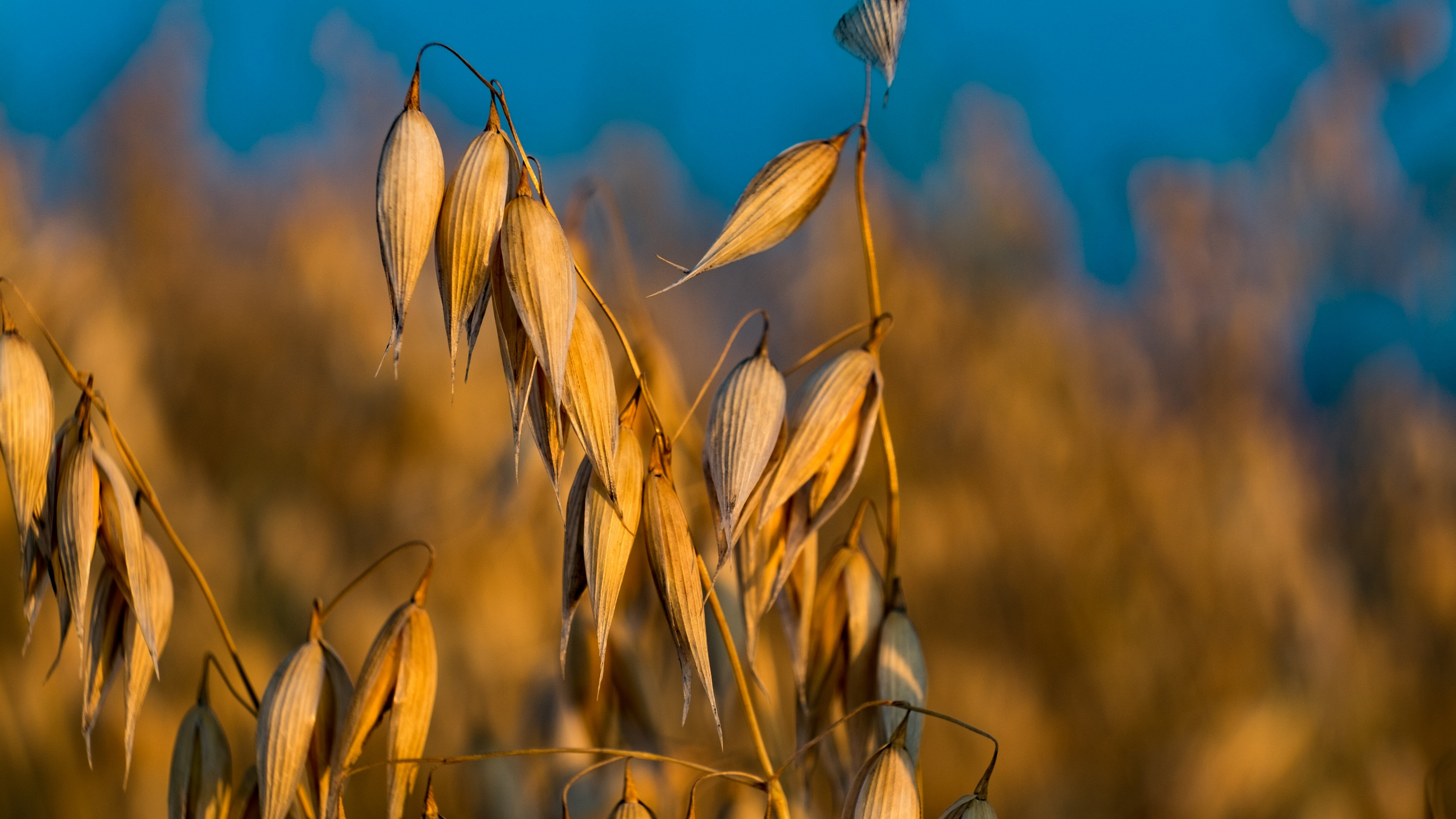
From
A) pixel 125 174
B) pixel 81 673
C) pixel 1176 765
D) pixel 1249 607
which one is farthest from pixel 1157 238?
pixel 125 174

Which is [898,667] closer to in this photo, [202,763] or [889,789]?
[889,789]

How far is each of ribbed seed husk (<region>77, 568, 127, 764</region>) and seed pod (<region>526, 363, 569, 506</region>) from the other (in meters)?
0.18

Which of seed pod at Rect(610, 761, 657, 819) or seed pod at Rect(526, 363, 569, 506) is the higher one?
seed pod at Rect(526, 363, 569, 506)

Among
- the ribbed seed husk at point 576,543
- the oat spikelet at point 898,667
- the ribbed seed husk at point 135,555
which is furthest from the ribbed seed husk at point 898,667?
the ribbed seed husk at point 135,555

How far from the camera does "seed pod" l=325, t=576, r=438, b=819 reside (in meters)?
0.28

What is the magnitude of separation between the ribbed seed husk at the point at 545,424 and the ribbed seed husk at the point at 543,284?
0.11 ft

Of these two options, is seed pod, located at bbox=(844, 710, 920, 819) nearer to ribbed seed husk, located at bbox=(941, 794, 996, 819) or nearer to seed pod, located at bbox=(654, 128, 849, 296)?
ribbed seed husk, located at bbox=(941, 794, 996, 819)

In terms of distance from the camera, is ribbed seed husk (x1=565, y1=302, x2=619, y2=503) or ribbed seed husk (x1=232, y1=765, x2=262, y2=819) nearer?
ribbed seed husk (x1=565, y1=302, x2=619, y2=503)

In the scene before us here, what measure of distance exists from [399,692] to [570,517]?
8 centimetres

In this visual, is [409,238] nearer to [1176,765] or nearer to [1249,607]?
[1176,765]

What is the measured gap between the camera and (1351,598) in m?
0.79

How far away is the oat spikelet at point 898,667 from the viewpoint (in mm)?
307

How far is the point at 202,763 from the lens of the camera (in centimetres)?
33

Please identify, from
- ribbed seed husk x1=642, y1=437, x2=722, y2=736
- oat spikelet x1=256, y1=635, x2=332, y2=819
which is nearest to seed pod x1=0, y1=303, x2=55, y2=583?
oat spikelet x1=256, y1=635, x2=332, y2=819
